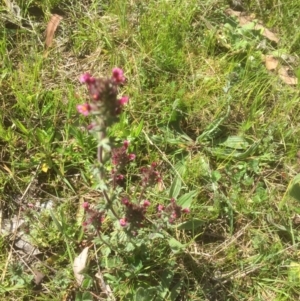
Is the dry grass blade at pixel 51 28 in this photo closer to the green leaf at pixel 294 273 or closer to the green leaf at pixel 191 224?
the green leaf at pixel 191 224

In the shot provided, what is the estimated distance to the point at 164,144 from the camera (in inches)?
104

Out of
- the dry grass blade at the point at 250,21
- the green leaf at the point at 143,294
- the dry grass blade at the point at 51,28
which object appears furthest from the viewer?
the dry grass blade at the point at 250,21

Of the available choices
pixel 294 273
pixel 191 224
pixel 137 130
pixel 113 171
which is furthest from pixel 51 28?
pixel 294 273

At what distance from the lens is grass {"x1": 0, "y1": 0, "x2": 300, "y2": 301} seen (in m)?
2.39

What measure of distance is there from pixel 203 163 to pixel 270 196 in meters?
0.37

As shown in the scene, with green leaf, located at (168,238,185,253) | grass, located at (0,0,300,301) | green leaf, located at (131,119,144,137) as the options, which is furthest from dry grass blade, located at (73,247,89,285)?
green leaf, located at (131,119,144,137)

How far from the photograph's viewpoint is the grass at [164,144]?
239 cm

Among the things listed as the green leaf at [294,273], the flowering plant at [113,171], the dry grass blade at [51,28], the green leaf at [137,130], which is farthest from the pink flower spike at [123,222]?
the dry grass blade at [51,28]

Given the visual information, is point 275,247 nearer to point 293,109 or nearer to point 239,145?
point 239,145

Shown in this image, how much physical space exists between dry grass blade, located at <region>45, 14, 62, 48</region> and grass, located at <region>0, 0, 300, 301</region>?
0.12 feet

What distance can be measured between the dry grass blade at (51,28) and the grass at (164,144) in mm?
36

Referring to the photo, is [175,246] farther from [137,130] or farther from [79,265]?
[137,130]

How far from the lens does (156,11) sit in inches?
113

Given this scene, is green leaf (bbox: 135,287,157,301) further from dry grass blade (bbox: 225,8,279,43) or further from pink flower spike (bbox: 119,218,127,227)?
dry grass blade (bbox: 225,8,279,43)
